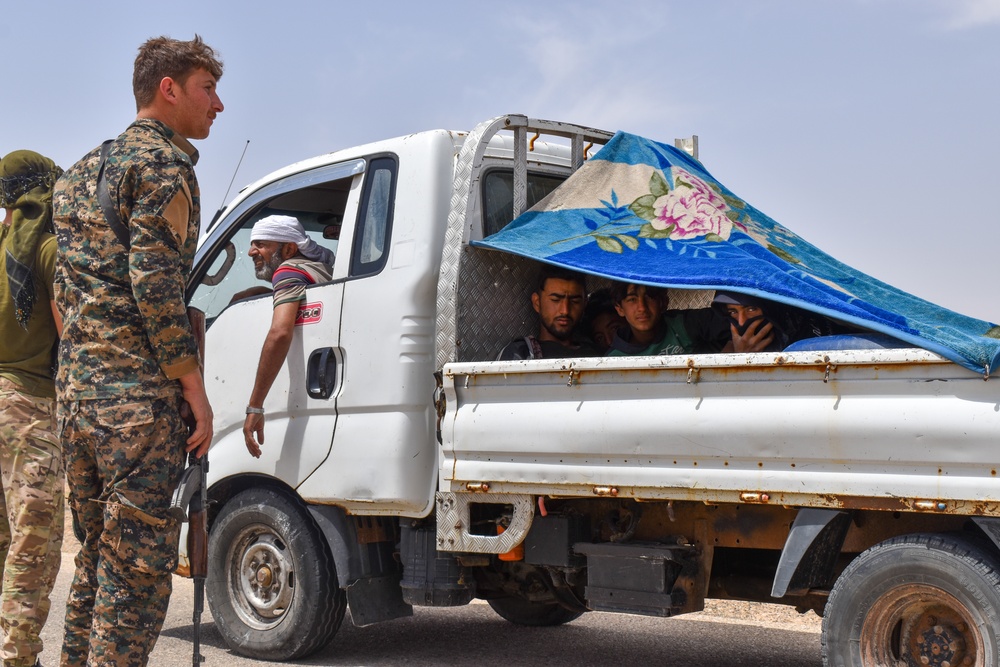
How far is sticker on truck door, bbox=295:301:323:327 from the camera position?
18.2 feet

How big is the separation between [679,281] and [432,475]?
4.64 feet

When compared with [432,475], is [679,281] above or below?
above

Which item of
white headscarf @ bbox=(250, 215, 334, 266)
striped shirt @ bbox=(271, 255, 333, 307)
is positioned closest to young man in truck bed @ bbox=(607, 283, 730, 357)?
striped shirt @ bbox=(271, 255, 333, 307)

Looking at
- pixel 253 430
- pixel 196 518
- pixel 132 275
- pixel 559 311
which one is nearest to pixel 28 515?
pixel 196 518

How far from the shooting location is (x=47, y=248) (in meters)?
4.71

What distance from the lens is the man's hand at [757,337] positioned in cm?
457

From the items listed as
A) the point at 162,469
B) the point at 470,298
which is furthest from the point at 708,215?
the point at 162,469

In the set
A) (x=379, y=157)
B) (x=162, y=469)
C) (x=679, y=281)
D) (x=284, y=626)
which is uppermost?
(x=379, y=157)

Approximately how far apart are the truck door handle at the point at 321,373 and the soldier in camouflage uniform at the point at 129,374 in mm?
1515

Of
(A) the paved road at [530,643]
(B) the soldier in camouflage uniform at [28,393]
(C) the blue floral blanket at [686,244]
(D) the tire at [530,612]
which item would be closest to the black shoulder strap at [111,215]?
(B) the soldier in camouflage uniform at [28,393]

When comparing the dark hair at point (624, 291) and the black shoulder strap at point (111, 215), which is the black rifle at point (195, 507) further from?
the dark hair at point (624, 291)

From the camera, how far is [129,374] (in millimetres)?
3771

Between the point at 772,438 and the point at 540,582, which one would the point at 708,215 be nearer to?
the point at 772,438

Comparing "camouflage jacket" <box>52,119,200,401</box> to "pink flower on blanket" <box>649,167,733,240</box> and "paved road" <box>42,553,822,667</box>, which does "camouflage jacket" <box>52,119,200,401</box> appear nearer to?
"pink flower on blanket" <box>649,167,733,240</box>
